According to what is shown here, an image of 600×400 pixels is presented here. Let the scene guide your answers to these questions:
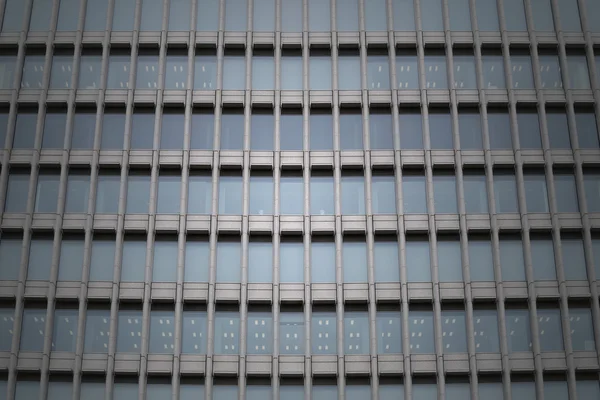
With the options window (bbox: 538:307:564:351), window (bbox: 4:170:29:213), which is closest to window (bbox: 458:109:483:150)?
window (bbox: 538:307:564:351)

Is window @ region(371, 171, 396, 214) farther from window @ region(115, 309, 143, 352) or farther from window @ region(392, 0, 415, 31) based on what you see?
window @ region(115, 309, 143, 352)

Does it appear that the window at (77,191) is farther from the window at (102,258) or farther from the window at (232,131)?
the window at (232,131)

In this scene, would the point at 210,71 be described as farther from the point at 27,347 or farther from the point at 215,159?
the point at 27,347

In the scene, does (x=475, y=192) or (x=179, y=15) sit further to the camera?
(x=179, y=15)

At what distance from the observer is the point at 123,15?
57.1 meters

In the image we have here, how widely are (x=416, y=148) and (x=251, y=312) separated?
12731mm

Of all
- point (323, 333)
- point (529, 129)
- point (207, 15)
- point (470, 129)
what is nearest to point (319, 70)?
point (207, 15)

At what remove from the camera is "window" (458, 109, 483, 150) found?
2131 inches

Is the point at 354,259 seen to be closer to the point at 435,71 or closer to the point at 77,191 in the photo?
the point at 435,71

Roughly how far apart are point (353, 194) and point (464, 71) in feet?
32.4

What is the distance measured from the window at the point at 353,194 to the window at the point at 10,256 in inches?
676

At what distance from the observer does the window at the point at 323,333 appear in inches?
1957

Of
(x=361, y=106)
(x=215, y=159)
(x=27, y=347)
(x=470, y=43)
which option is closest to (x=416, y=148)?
(x=361, y=106)

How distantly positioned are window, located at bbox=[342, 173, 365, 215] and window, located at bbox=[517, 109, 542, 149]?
9.17 m
